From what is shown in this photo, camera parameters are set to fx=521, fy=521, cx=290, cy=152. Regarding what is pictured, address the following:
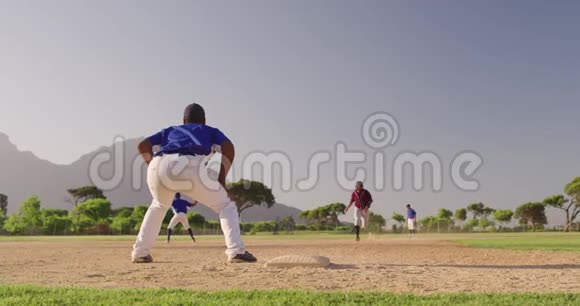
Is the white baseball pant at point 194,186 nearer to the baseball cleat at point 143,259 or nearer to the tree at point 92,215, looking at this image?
the baseball cleat at point 143,259

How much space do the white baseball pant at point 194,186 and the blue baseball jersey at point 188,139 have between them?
117 millimetres

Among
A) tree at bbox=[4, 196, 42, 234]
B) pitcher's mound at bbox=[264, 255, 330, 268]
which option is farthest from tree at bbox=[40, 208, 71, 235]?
pitcher's mound at bbox=[264, 255, 330, 268]

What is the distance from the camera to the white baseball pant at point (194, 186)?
23.7 feet

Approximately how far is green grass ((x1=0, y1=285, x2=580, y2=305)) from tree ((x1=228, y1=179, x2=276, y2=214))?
86.3m

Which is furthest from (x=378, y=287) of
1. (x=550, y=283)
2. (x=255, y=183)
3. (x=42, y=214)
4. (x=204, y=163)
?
(x=255, y=183)

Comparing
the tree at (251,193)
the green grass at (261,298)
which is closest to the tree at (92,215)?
the tree at (251,193)

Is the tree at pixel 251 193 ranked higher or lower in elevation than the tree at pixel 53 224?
higher

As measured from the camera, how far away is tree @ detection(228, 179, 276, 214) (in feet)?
300

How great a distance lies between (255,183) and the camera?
93188 mm

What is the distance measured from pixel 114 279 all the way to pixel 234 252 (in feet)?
5.63

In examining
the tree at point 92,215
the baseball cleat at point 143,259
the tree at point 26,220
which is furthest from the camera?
the tree at point 92,215

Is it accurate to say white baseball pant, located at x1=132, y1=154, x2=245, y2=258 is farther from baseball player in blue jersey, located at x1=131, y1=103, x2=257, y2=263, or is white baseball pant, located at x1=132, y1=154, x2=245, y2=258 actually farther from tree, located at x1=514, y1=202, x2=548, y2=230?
tree, located at x1=514, y1=202, x2=548, y2=230

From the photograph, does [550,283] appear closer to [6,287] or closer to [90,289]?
[90,289]

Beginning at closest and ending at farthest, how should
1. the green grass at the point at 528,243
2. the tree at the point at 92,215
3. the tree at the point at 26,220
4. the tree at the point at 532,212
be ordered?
the green grass at the point at 528,243, the tree at the point at 26,220, the tree at the point at 92,215, the tree at the point at 532,212
